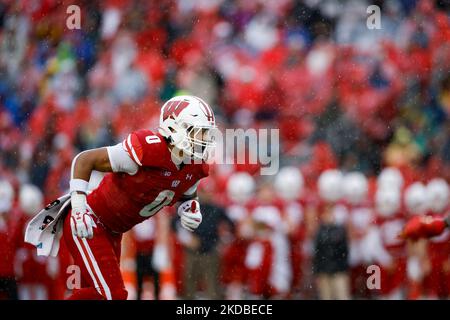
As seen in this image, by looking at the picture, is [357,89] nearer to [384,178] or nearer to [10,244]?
[384,178]

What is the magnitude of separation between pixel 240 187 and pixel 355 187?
3.26ft

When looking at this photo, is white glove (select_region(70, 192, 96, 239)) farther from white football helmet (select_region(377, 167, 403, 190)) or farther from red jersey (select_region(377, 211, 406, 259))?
white football helmet (select_region(377, 167, 403, 190))

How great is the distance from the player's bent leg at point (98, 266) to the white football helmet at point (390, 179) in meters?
4.44

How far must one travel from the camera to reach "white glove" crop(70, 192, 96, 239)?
540cm

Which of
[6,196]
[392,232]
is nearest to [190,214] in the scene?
[6,196]

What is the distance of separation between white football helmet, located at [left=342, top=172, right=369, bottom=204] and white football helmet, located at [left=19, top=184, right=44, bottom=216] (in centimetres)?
259

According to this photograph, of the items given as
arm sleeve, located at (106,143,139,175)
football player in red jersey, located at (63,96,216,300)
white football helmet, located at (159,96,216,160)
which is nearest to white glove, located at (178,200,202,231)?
football player in red jersey, located at (63,96,216,300)

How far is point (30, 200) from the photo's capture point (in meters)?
8.71

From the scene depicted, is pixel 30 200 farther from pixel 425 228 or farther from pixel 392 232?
pixel 425 228

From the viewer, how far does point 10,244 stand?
828cm

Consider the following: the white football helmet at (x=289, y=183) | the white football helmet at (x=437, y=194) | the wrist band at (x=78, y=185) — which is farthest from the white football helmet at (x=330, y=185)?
the wrist band at (x=78, y=185)

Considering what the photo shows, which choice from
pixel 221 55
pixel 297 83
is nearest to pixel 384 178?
pixel 297 83

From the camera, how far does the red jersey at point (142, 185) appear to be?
5.52 meters
